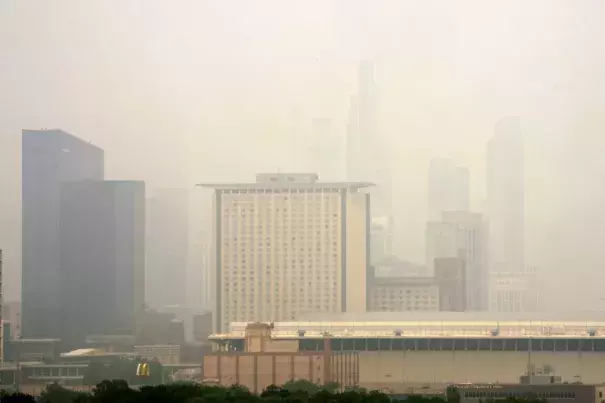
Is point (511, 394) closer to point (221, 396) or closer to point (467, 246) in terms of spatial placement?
point (221, 396)

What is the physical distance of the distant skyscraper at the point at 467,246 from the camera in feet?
104

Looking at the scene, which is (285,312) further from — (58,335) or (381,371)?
(381,371)

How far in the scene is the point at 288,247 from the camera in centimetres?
3291

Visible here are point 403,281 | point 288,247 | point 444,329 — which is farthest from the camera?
point 288,247

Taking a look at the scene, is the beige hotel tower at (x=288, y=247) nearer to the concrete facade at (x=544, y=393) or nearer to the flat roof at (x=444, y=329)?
the flat roof at (x=444, y=329)

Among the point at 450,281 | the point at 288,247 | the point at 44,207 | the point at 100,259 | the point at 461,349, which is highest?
the point at 44,207

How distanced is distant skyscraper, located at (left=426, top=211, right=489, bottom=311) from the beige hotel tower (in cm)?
155

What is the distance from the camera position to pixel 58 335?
30.4 meters

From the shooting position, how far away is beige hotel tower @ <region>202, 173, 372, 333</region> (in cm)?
3145

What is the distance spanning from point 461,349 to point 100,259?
53.8 ft

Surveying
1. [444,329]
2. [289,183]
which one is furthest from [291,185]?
[444,329]

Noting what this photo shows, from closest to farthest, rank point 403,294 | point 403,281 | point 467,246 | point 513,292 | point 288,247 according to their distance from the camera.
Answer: point 513,292
point 403,281
point 467,246
point 403,294
point 288,247

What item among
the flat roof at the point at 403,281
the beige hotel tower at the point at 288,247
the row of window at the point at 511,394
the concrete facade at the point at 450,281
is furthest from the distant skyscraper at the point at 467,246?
the row of window at the point at 511,394

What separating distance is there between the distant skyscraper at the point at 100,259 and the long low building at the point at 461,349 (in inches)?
400
